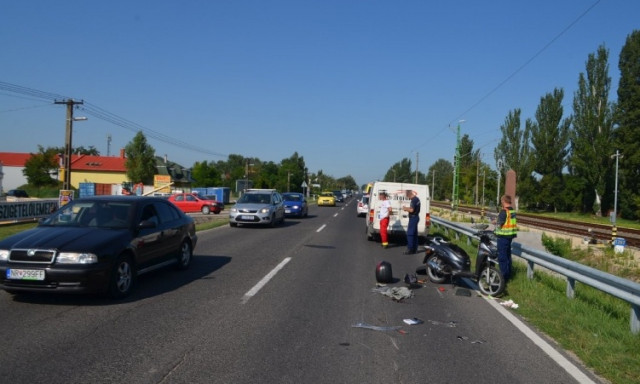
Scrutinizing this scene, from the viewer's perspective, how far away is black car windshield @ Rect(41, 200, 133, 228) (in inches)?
316

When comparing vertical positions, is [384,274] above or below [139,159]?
below

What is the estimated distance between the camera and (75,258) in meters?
6.80

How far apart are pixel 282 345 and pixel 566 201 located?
59.1 meters

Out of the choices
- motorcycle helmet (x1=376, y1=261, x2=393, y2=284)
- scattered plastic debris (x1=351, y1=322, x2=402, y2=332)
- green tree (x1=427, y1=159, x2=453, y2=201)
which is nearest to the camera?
scattered plastic debris (x1=351, y1=322, x2=402, y2=332)

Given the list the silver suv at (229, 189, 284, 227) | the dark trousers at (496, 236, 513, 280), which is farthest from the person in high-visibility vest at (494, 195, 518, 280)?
the silver suv at (229, 189, 284, 227)

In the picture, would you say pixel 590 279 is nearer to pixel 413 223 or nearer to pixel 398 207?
pixel 413 223

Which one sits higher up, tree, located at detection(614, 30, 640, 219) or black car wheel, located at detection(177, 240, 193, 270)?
tree, located at detection(614, 30, 640, 219)

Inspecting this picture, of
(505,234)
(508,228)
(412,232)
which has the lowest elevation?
(412,232)

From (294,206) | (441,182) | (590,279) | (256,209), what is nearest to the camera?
(590,279)

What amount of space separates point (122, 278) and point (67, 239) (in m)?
0.95

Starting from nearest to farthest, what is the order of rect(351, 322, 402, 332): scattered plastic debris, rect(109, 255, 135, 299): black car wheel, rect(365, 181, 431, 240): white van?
rect(351, 322, 402, 332): scattered plastic debris
rect(109, 255, 135, 299): black car wheel
rect(365, 181, 431, 240): white van

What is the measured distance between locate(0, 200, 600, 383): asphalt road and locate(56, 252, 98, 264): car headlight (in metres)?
0.64

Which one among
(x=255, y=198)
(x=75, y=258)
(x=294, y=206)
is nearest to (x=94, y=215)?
(x=75, y=258)

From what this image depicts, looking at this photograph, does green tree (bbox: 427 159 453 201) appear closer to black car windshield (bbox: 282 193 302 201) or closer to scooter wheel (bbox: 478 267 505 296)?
black car windshield (bbox: 282 193 302 201)
